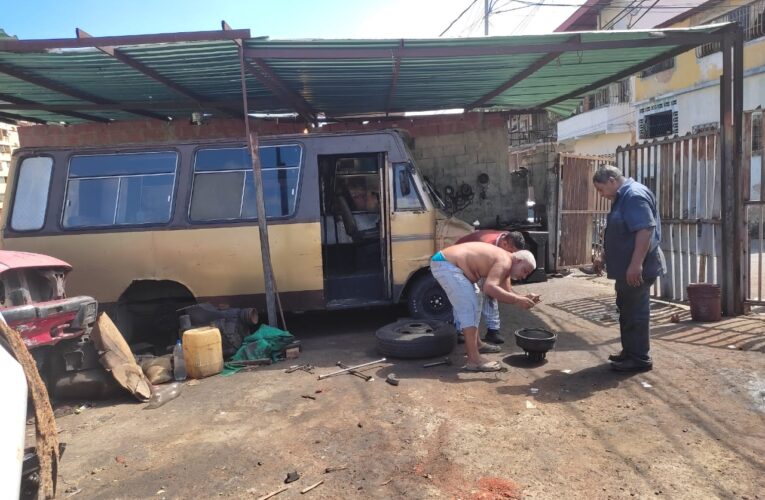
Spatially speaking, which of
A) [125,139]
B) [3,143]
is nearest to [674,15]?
[125,139]

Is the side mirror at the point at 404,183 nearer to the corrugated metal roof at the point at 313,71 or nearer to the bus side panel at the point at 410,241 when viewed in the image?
the bus side panel at the point at 410,241

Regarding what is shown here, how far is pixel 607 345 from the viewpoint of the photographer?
5.47 metres

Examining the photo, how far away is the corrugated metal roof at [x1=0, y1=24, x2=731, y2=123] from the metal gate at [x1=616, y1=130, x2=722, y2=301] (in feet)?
4.14

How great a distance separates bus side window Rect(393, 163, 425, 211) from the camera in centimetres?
623

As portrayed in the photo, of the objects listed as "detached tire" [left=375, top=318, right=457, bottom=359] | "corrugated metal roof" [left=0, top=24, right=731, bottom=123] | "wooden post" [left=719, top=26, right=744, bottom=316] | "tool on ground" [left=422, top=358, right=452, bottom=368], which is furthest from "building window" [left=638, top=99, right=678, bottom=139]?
"tool on ground" [left=422, top=358, right=452, bottom=368]

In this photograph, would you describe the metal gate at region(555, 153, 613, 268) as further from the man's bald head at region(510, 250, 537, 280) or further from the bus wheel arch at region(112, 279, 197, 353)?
the bus wheel arch at region(112, 279, 197, 353)

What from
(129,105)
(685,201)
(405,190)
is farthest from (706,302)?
(129,105)

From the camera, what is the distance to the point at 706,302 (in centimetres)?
597

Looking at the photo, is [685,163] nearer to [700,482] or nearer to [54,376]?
[700,482]

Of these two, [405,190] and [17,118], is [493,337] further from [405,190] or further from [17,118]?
[17,118]

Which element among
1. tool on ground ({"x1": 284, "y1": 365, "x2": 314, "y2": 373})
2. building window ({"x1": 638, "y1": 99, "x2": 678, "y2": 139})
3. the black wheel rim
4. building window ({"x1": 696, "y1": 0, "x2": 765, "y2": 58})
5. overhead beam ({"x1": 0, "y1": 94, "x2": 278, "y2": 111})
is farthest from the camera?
building window ({"x1": 638, "y1": 99, "x2": 678, "y2": 139})

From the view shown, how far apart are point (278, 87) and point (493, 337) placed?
4.57m

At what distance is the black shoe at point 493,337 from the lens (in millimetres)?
5746

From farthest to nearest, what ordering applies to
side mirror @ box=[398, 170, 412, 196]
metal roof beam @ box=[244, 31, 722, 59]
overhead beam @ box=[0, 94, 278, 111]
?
overhead beam @ box=[0, 94, 278, 111], side mirror @ box=[398, 170, 412, 196], metal roof beam @ box=[244, 31, 722, 59]
